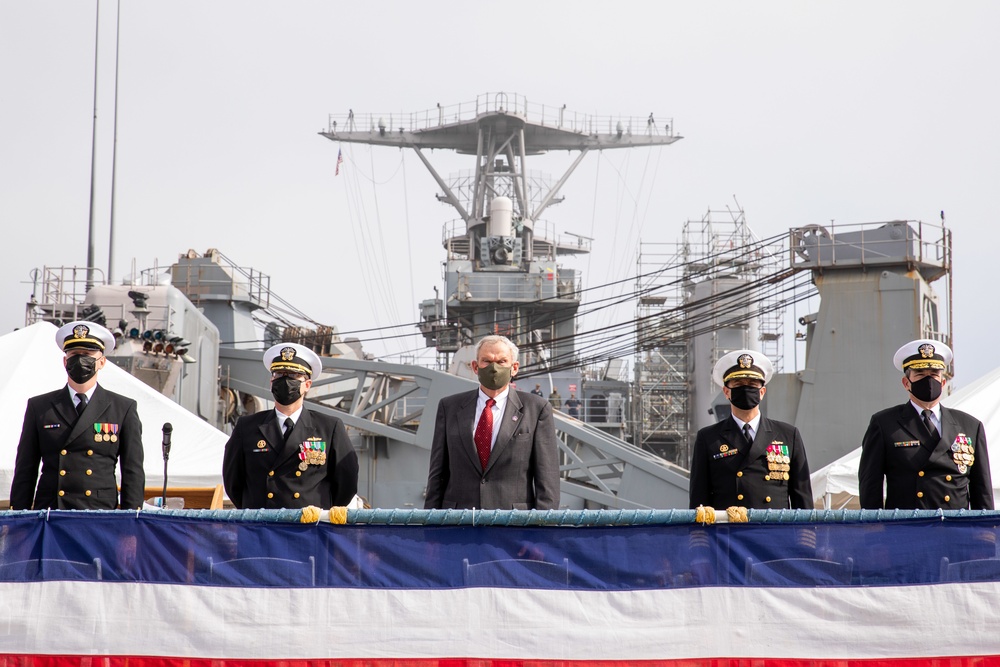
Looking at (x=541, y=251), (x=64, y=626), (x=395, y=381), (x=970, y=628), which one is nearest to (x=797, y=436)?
(x=970, y=628)

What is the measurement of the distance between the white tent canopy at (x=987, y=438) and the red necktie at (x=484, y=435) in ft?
16.7

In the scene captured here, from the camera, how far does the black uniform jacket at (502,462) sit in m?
4.82

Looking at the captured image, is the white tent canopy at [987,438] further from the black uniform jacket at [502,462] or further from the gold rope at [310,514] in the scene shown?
the gold rope at [310,514]

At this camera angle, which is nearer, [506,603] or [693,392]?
[506,603]

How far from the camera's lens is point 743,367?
16.4 ft

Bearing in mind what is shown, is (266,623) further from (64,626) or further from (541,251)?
(541,251)

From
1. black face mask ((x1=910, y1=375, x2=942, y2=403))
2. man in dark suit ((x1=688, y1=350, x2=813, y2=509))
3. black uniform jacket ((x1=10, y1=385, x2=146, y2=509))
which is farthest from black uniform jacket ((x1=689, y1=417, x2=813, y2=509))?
black uniform jacket ((x1=10, y1=385, x2=146, y2=509))

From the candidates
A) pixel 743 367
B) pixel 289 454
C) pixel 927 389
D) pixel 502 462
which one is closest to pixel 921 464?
pixel 927 389

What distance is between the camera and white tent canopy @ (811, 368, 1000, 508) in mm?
8812

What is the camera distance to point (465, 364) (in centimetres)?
2264

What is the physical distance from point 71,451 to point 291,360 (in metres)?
1.22

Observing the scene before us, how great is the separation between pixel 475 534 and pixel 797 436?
6.70ft

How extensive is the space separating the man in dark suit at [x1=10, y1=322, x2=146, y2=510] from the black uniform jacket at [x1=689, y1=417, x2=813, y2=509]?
2.73 m

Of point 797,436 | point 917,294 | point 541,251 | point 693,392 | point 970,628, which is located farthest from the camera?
point 541,251
